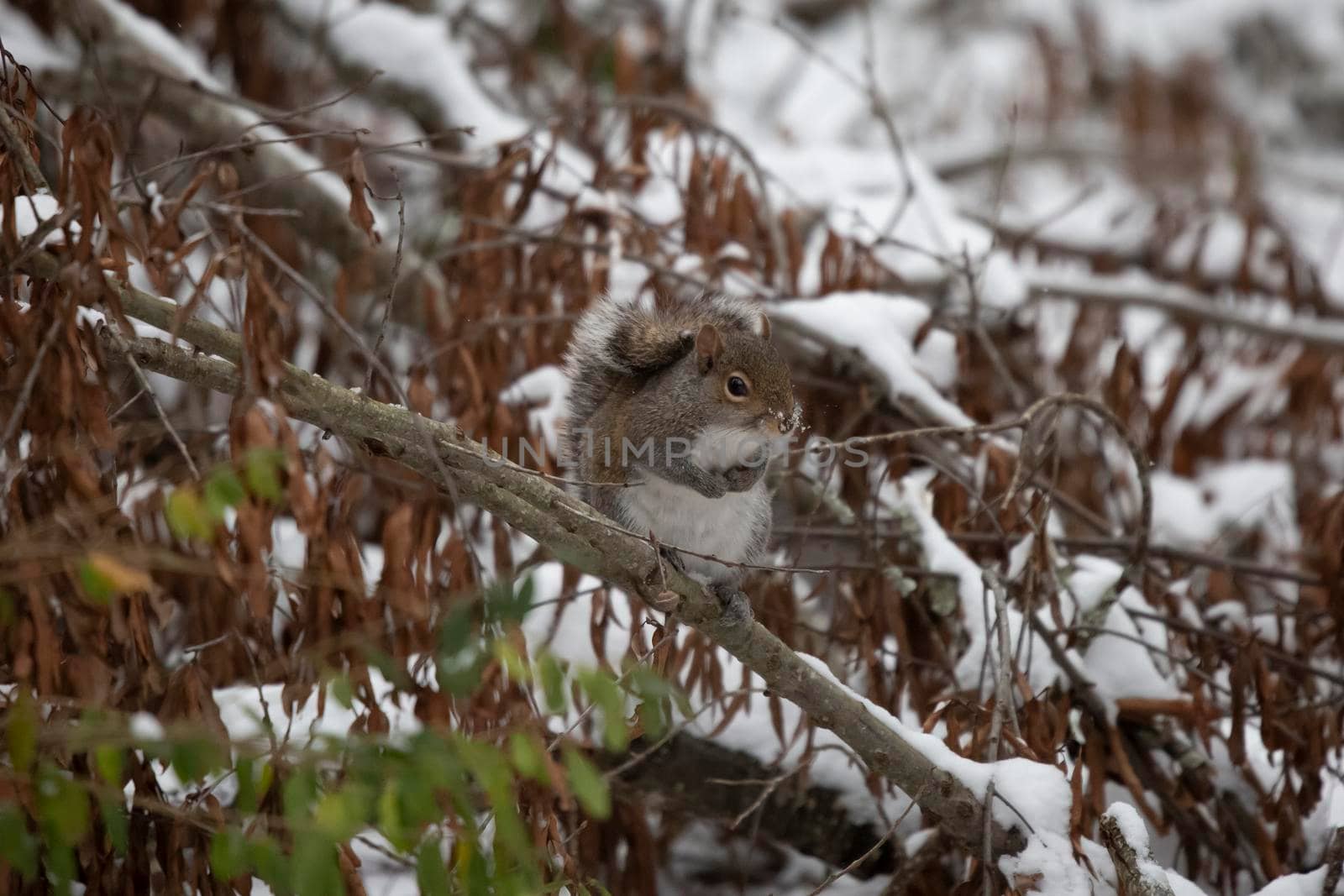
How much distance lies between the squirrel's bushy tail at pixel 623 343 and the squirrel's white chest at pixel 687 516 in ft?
0.81

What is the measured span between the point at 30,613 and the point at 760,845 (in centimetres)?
236

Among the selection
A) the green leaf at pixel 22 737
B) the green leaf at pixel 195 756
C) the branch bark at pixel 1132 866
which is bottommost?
the branch bark at pixel 1132 866

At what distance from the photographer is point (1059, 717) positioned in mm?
2520

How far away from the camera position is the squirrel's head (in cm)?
248

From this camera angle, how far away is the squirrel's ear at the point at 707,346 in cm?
250

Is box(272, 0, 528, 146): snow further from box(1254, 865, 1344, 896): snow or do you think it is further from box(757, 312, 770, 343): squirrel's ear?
box(1254, 865, 1344, 896): snow

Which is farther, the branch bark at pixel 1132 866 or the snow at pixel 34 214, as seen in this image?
the branch bark at pixel 1132 866

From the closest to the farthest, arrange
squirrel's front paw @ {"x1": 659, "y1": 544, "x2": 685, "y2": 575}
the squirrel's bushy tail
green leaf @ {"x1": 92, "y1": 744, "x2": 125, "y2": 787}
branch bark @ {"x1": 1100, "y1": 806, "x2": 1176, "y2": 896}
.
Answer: green leaf @ {"x1": 92, "y1": 744, "x2": 125, "y2": 787}
branch bark @ {"x1": 1100, "y1": 806, "x2": 1176, "y2": 896}
squirrel's front paw @ {"x1": 659, "y1": 544, "x2": 685, "y2": 575}
the squirrel's bushy tail

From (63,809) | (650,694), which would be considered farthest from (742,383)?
(63,809)

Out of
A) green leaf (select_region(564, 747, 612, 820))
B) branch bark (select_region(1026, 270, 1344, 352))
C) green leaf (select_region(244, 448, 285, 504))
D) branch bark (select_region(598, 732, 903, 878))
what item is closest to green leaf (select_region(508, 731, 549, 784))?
green leaf (select_region(564, 747, 612, 820))

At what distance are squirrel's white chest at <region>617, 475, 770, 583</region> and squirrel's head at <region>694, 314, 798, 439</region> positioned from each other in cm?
17

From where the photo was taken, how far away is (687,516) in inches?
100

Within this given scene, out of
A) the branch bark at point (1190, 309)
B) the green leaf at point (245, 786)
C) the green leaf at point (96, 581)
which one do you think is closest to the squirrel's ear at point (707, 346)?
the green leaf at point (245, 786)

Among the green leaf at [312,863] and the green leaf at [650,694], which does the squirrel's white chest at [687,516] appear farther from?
the green leaf at [312,863]
